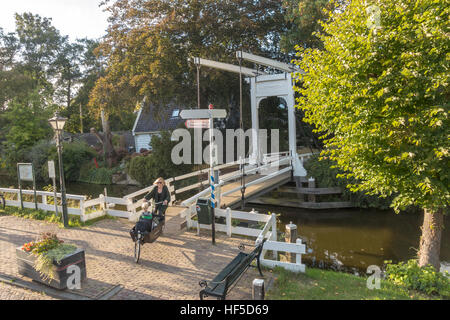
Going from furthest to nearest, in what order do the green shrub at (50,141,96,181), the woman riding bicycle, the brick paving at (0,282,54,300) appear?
the green shrub at (50,141,96,181) < the woman riding bicycle < the brick paving at (0,282,54,300)

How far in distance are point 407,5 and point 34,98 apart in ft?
96.2

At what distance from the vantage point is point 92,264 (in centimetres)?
651

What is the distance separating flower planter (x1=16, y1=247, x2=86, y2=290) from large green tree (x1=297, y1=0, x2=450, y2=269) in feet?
18.7

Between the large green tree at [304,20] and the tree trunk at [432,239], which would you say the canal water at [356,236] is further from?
the large green tree at [304,20]

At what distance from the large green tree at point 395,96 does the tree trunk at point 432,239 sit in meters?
0.02

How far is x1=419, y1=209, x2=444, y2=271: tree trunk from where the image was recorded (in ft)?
22.9

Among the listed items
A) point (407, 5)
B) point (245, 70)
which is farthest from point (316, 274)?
point (245, 70)

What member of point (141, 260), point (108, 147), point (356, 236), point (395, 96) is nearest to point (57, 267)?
point (141, 260)

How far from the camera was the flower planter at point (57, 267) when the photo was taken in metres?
5.28

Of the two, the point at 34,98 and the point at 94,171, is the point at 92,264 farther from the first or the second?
the point at 34,98

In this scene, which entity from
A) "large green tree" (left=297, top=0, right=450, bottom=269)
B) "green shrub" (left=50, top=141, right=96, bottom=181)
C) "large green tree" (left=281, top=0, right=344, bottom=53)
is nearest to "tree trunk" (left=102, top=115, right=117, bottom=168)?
"green shrub" (left=50, top=141, right=96, bottom=181)

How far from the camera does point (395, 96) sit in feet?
19.1

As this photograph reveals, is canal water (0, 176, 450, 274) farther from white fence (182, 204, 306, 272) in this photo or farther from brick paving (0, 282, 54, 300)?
brick paving (0, 282, 54, 300)

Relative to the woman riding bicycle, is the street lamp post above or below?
above
